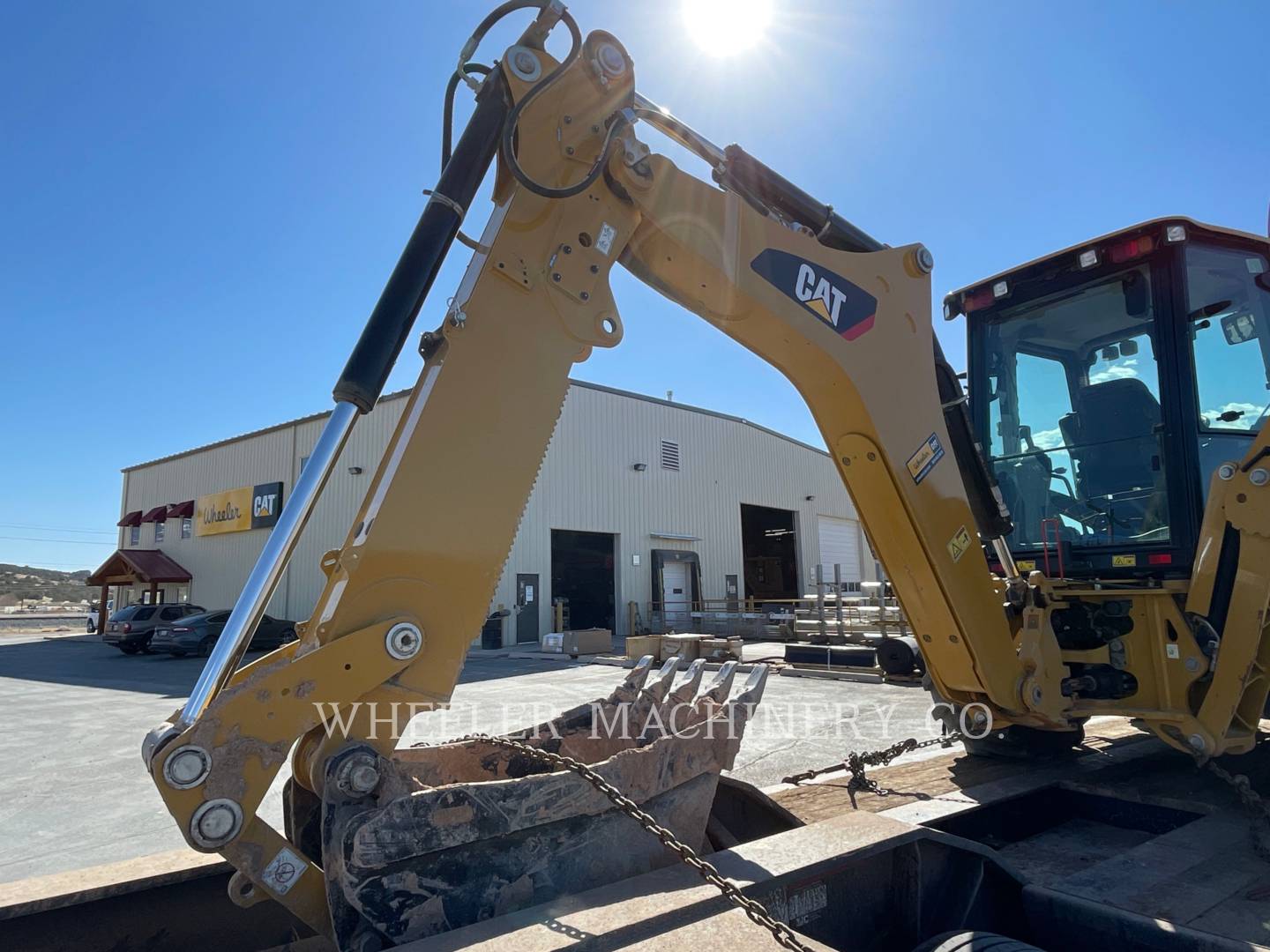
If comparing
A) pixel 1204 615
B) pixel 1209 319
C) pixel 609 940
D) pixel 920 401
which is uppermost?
pixel 1209 319

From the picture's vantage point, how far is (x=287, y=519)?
2350 millimetres

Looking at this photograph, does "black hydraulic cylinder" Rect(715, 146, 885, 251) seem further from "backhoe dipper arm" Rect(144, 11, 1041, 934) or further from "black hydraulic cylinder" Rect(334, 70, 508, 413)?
"black hydraulic cylinder" Rect(334, 70, 508, 413)

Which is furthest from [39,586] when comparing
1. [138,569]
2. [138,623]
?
[138,623]

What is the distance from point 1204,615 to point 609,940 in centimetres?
364

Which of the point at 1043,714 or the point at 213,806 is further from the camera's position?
the point at 1043,714

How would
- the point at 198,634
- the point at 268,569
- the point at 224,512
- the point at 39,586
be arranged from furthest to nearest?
the point at 39,586
the point at 224,512
the point at 198,634
the point at 268,569

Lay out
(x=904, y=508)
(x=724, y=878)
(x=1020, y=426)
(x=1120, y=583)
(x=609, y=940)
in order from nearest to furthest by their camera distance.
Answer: (x=609, y=940) → (x=724, y=878) → (x=904, y=508) → (x=1120, y=583) → (x=1020, y=426)

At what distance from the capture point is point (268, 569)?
7.53ft

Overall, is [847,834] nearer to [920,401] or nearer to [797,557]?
[920,401]

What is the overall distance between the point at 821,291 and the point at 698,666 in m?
1.61

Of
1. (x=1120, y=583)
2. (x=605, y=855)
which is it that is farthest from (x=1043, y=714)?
(x=605, y=855)

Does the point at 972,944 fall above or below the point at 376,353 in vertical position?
below

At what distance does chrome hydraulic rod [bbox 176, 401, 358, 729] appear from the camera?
215 centimetres

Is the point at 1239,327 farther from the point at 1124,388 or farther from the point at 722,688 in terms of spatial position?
the point at 722,688
